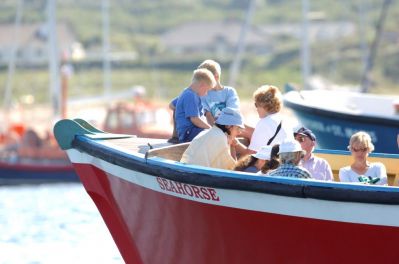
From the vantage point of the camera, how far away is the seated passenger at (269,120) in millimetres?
9984

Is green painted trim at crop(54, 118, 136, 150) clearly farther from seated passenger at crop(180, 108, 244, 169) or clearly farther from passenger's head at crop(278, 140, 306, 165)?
passenger's head at crop(278, 140, 306, 165)

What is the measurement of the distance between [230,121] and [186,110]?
2.75 ft

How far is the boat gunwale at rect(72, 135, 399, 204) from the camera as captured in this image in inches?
337

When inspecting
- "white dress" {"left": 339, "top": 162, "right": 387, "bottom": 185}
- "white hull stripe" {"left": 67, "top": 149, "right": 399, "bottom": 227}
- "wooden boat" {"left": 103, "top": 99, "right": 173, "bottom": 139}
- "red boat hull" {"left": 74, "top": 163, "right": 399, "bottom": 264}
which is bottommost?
"wooden boat" {"left": 103, "top": 99, "right": 173, "bottom": 139}

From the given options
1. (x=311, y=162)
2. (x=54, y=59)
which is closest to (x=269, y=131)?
(x=311, y=162)

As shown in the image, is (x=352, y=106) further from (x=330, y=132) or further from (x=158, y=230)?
(x=158, y=230)

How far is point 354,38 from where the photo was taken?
76.8 meters

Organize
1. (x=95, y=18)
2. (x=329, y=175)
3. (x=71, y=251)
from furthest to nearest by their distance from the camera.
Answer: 1. (x=95, y=18)
2. (x=71, y=251)
3. (x=329, y=175)

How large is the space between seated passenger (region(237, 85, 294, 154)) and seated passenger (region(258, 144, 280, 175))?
1.46ft

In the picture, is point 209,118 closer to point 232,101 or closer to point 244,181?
point 232,101

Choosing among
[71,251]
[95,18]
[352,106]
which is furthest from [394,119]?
[95,18]

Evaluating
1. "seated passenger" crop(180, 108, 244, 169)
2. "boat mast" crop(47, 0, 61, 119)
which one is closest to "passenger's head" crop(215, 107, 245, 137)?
"seated passenger" crop(180, 108, 244, 169)

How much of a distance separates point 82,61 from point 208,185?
2753 inches

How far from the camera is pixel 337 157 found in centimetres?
1086
